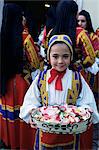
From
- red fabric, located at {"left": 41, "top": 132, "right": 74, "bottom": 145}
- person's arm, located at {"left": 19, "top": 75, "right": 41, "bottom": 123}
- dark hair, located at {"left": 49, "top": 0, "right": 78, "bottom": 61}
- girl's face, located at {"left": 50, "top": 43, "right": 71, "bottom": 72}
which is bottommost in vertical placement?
red fabric, located at {"left": 41, "top": 132, "right": 74, "bottom": 145}

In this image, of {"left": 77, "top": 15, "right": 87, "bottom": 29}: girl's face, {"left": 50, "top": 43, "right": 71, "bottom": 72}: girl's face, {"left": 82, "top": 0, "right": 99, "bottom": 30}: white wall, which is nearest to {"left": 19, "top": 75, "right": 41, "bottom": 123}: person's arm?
{"left": 50, "top": 43, "right": 71, "bottom": 72}: girl's face

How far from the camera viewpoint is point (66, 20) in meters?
3.39

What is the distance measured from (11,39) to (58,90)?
1.12 meters

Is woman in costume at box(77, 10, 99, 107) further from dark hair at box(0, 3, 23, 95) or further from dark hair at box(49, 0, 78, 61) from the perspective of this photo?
dark hair at box(0, 3, 23, 95)

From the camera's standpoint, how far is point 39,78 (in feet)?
9.19

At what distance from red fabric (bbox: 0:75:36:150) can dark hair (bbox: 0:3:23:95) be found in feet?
0.57

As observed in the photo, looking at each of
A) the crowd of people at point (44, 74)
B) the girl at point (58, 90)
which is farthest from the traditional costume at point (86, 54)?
the girl at point (58, 90)

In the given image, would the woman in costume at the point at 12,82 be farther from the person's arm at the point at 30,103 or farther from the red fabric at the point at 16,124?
the person's arm at the point at 30,103

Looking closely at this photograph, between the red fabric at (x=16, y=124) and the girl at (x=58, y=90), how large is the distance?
3.16 feet

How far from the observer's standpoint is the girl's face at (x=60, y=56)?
103 inches

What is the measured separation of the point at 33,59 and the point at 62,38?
3.24 ft

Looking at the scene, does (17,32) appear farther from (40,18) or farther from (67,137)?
(40,18)

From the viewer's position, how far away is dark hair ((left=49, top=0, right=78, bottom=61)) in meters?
3.34

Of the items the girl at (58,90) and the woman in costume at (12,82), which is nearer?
the girl at (58,90)
